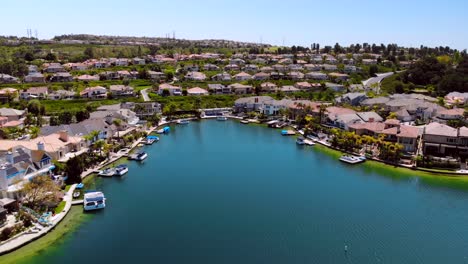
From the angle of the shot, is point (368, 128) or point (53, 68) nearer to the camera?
point (368, 128)

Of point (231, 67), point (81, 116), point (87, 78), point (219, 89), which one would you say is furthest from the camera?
point (231, 67)

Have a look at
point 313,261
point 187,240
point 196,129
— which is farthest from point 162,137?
point 313,261

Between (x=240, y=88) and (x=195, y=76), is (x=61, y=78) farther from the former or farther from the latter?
(x=240, y=88)

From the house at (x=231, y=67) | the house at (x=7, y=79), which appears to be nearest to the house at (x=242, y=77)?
the house at (x=231, y=67)

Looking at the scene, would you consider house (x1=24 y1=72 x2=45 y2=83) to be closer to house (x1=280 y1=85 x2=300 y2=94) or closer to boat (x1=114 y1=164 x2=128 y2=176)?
house (x1=280 y1=85 x2=300 y2=94)

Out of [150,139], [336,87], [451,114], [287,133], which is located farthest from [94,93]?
[451,114]

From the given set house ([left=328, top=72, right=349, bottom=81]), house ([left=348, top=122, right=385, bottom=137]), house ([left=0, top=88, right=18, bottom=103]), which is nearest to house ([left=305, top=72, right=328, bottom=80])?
house ([left=328, top=72, right=349, bottom=81])
